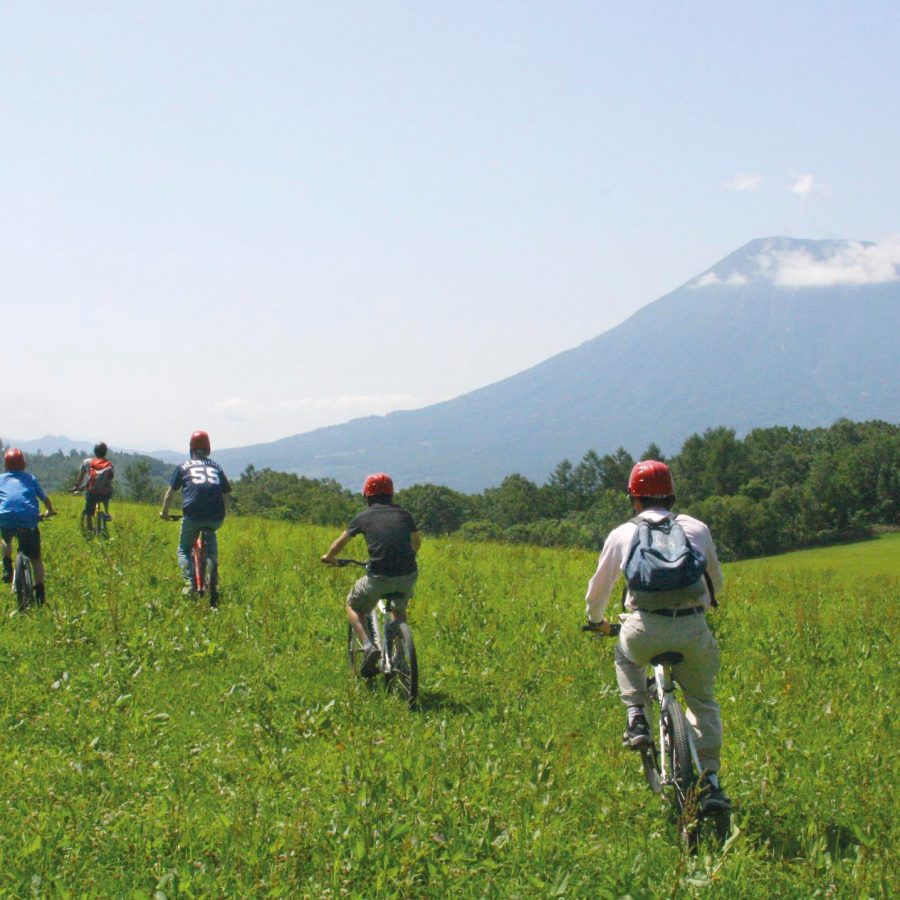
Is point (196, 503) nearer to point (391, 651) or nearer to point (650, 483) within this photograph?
point (391, 651)

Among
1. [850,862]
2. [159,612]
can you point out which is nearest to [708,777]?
[850,862]

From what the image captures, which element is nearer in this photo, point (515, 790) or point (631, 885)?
point (631, 885)

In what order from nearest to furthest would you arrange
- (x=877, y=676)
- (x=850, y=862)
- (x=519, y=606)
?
(x=850, y=862)
(x=877, y=676)
(x=519, y=606)

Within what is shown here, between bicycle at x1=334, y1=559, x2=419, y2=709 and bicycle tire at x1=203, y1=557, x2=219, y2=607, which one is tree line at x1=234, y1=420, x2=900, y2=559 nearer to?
bicycle tire at x1=203, y1=557, x2=219, y2=607

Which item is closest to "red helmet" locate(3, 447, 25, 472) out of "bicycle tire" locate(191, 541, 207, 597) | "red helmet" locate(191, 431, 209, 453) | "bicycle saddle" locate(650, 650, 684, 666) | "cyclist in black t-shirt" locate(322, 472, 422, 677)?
"red helmet" locate(191, 431, 209, 453)

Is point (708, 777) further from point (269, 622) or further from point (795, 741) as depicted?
point (269, 622)

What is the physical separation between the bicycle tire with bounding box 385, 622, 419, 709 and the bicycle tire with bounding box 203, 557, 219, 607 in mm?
4222

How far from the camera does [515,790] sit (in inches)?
236

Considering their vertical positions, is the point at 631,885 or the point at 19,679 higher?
the point at 19,679

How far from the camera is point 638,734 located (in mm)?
5930

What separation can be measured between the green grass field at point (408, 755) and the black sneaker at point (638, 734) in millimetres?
395

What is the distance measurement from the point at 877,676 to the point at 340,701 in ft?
17.9

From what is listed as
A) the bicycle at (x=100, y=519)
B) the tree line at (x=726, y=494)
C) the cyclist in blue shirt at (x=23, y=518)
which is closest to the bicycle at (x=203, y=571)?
the cyclist in blue shirt at (x=23, y=518)

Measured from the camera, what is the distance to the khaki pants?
5594 mm
